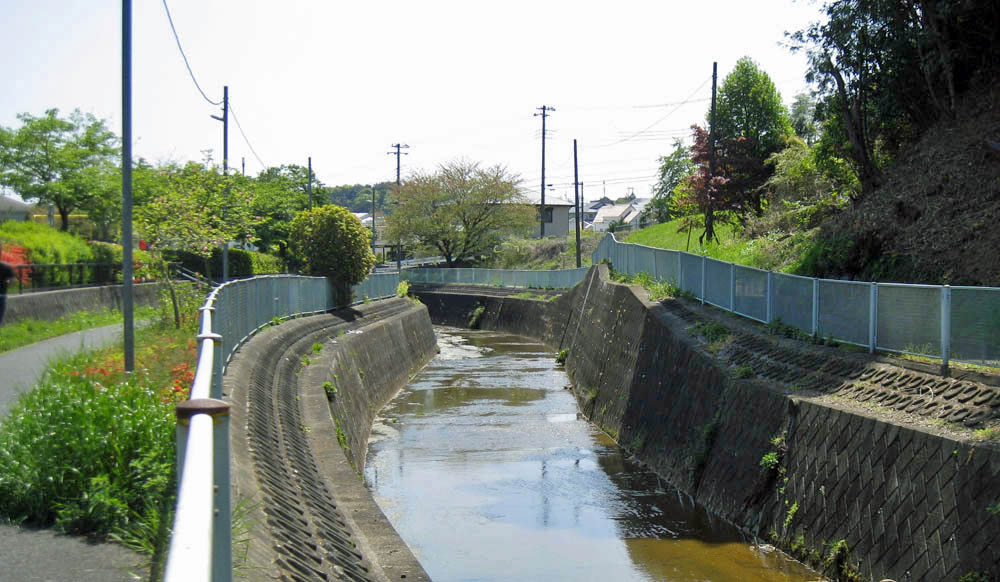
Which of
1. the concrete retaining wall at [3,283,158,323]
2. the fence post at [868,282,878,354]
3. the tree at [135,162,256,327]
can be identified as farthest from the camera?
the concrete retaining wall at [3,283,158,323]

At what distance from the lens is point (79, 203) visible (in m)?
36.6

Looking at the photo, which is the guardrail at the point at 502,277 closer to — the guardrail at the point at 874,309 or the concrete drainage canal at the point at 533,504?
the concrete drainage canal at the point at 533,504

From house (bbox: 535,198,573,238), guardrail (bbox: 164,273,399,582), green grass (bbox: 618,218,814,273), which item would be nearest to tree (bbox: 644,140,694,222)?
house (bbox: 535,198,573,238)

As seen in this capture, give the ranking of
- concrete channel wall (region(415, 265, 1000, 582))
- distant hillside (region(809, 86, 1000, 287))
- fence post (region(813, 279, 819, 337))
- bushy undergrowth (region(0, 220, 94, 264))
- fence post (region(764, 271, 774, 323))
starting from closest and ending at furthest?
concrete channel wall (region(415, 265, 1000, 582)), fence post (region(813, 279, 819, 337)), distant hillside (region(809, 86, 1000, 287)), fence post (region(764, 271, 774, 323)), bushy undergrowth (region(0, 220, 94, 264))

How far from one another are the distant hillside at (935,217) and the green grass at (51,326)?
14764mm

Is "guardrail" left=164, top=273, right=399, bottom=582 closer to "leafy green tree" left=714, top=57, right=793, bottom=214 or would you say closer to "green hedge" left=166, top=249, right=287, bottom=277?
Result: "green hedge" left=166, top=249, right=287, bottom=277

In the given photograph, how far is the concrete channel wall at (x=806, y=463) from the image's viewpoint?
25.9ft

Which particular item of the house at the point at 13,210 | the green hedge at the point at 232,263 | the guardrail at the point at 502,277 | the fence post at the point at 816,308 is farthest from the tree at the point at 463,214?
the fence post at the point at 816,308

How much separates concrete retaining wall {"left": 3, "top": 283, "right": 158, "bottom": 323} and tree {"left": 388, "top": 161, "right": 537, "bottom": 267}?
33.6 meters

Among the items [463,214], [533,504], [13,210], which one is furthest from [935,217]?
[463,214]

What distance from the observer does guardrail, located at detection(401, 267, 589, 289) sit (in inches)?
1652

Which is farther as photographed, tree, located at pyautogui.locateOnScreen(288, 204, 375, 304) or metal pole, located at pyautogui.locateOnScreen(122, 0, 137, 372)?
tree, located at pyautogui.locateOnScreen(288, 204, 375, 304)

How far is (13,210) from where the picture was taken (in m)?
36.3

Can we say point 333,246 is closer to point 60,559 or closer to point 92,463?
point 92,463
